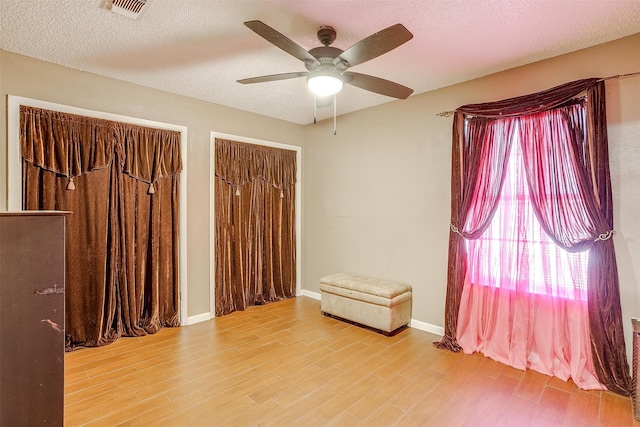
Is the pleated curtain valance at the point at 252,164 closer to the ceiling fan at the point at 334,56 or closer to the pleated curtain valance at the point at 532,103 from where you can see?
the ceiling fan at the point at 334,56

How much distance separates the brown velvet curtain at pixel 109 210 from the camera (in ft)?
9.70

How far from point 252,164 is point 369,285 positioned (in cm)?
225

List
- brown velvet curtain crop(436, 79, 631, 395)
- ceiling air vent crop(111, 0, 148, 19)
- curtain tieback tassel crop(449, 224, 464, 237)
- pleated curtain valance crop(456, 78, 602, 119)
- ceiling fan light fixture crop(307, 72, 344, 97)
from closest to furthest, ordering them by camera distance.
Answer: ceiling air vent crop(111, 0, 148, 19) → ceiling fan light fixture crop(307, 72, 344, 97) → brown velvet curtain crop(436, 79, 631, 395) → pleated curtain valance crop(456, 78, 602, 119) → curtain tieback tassel crop(449, 224, 464, 237)

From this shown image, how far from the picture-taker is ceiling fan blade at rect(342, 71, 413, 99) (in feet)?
7.72

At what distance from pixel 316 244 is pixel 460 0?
3628mm

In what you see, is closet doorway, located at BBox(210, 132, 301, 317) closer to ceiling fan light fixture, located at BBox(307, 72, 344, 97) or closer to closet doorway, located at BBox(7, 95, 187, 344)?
closet doorway, located at BBox(7, 95, 187, 344)

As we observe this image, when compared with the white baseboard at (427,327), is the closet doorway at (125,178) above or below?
above

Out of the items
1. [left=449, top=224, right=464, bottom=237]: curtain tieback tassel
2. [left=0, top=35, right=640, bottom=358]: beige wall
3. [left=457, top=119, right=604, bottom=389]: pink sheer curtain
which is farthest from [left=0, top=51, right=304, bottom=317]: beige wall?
[left=457, top=119, right=604, bottom=389]: pink sheer curtain

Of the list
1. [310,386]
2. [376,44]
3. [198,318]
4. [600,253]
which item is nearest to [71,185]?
[198,318]

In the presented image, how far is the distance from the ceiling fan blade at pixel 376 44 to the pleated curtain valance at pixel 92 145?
7.81 ft

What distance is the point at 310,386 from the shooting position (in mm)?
2537

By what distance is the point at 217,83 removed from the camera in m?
3.42

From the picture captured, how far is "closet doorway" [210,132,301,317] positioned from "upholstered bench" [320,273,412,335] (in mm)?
1003

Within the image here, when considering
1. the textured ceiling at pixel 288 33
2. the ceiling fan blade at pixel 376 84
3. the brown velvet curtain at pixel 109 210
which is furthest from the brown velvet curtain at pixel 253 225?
the ceiling fan blade at pixel 376 84
